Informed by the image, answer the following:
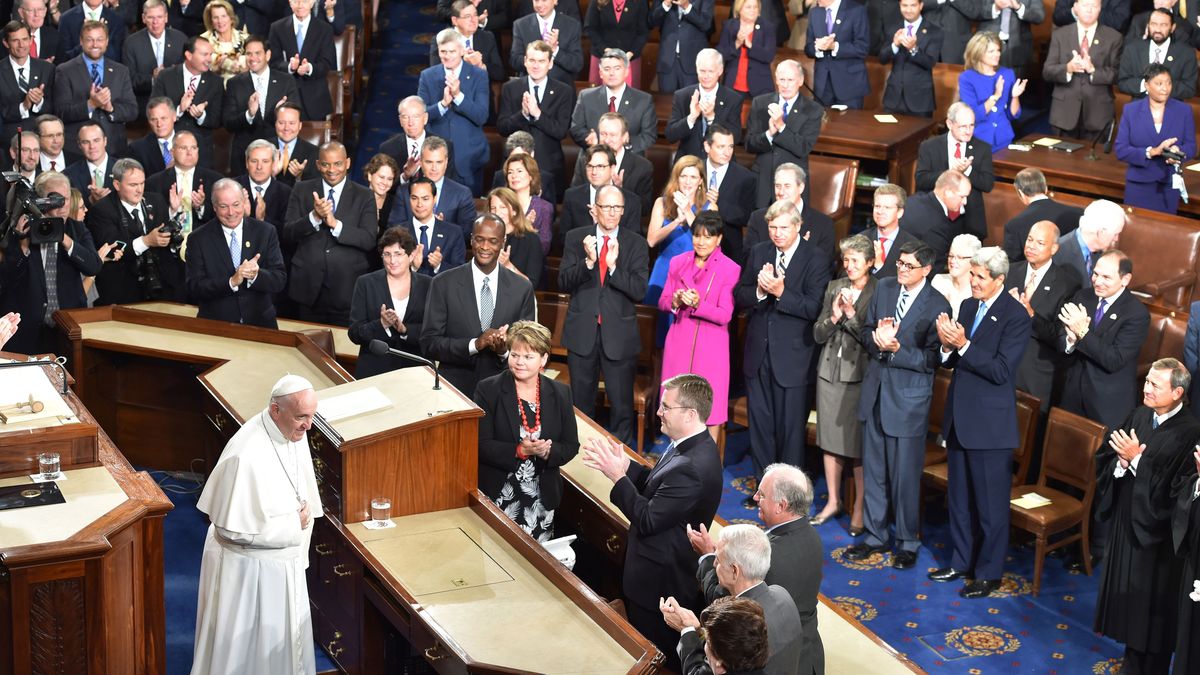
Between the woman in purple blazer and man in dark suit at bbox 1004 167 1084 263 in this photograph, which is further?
the woman in purple blazer

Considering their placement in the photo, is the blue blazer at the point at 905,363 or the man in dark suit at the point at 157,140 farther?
the man in dark suit at the point at 157,140

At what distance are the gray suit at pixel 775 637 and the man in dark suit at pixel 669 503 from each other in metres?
0.80

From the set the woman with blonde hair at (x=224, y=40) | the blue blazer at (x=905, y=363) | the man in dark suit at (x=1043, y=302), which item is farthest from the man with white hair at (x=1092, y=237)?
the woman with blonde hair at (x=224, y=40)

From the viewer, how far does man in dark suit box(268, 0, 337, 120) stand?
10680 mm

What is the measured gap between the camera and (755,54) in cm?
1064

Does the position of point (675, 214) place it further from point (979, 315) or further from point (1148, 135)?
point (1148, 135)

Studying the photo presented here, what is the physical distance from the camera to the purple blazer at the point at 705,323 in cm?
800

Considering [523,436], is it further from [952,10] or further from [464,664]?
[952,10]

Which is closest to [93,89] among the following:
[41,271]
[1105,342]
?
[41,271]

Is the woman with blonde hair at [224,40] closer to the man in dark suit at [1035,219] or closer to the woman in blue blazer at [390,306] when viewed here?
the woman in blue blazer at [390,306]

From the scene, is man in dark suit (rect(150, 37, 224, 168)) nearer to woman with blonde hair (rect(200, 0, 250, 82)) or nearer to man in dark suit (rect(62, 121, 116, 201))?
woman with blonde hair (rect(200, 0, 250, 82))

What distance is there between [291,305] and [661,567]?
433 cm

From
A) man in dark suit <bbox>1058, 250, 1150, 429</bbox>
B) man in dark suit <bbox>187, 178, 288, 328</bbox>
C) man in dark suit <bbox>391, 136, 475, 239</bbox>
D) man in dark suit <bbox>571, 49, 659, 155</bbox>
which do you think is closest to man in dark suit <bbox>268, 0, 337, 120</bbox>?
man in dark suit <bbox>571, 49, 659, 155</bbox>

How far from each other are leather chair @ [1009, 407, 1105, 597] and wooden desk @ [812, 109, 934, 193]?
3008mm
